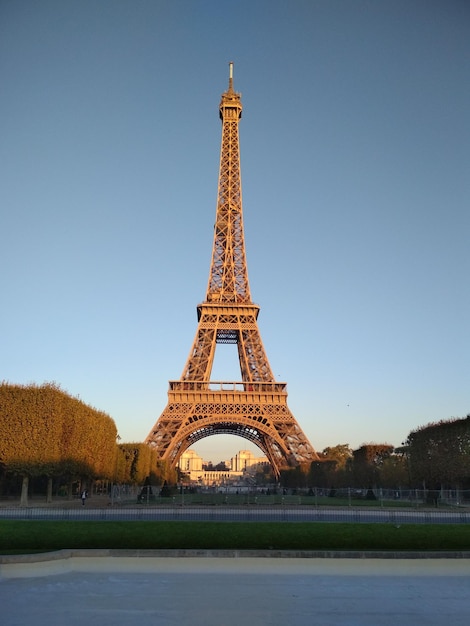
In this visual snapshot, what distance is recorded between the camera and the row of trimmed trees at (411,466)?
134ft

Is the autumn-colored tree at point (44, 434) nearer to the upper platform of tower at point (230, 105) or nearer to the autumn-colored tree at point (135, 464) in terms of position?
the autumn-colored tree at point (135, 464)

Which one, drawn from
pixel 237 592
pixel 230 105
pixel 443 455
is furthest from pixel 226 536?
pixel 230 105

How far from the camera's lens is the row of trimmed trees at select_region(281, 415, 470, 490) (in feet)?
134

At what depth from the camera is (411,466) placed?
4366 centimetres

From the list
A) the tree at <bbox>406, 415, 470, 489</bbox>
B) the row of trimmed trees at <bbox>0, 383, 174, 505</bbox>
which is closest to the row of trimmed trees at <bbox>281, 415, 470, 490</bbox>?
the tree at <bbox>406, 415, 470, 489</bbox>

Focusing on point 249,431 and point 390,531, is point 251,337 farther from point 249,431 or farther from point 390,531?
point 390,531

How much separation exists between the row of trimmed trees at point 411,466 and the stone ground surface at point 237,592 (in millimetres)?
28559

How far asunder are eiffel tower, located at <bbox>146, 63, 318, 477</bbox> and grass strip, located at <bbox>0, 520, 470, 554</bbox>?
3293 cm

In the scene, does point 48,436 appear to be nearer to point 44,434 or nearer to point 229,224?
point 44,434

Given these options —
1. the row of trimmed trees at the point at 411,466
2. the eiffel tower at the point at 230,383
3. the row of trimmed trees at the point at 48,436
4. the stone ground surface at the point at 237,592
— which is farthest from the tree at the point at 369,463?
the stone ground surface at the point at 237,592

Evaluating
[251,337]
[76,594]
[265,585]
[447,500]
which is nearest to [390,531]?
[265,585]

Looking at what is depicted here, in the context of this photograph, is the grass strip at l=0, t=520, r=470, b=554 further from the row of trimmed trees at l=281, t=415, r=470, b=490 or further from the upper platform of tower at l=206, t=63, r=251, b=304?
the upper platform of tower at l=206, t=63, r=251, b=304

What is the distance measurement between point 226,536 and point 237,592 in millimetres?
6221

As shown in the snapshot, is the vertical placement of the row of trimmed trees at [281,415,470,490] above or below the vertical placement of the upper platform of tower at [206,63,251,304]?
below
